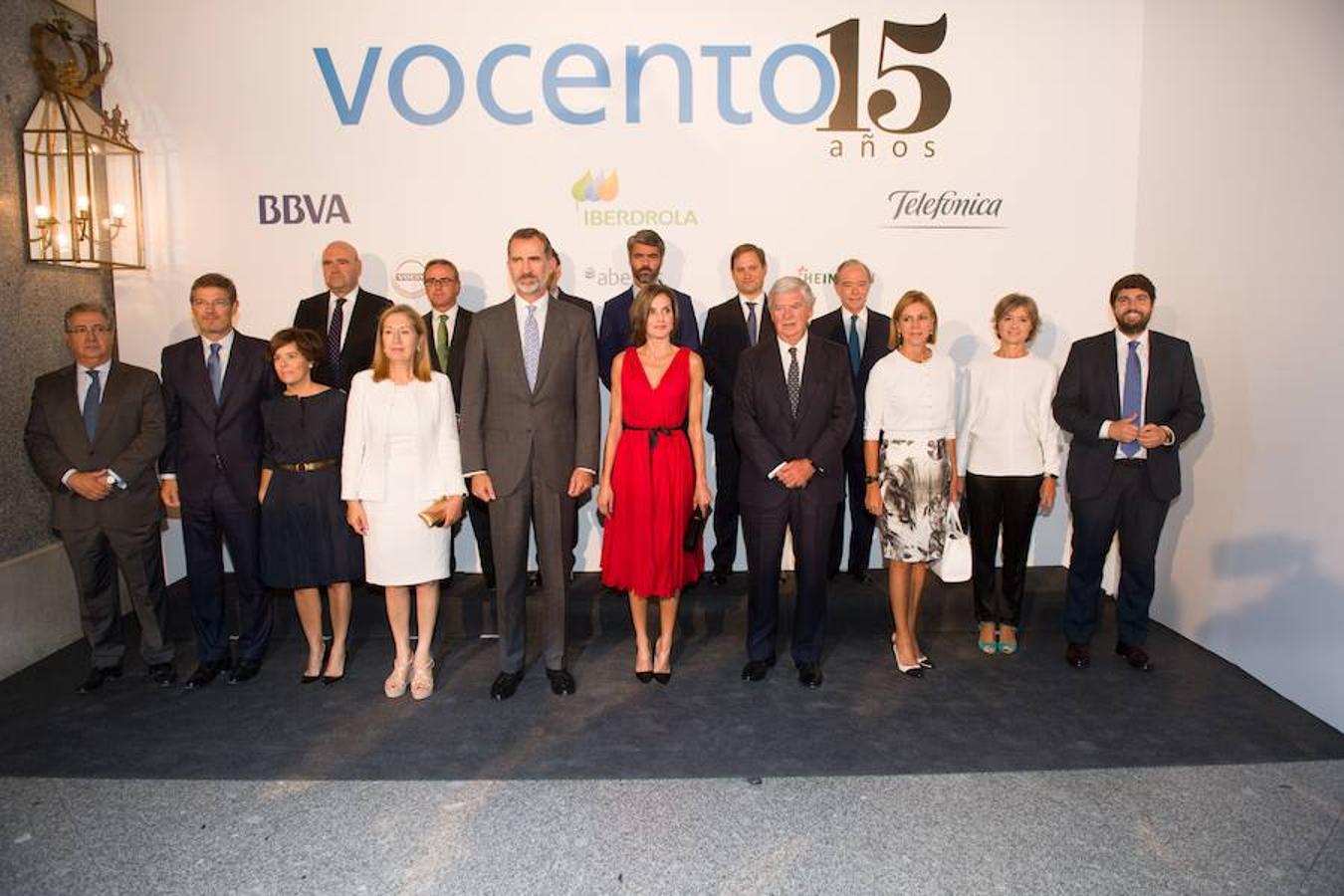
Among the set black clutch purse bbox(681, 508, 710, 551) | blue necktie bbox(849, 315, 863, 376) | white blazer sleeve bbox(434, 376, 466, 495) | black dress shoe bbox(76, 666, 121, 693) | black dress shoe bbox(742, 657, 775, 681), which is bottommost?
black dress shoe bbox(76, 666, 121, 693)

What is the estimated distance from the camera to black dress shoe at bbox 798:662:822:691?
4051 millimetres

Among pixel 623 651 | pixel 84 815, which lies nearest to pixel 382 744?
pixel 84 815

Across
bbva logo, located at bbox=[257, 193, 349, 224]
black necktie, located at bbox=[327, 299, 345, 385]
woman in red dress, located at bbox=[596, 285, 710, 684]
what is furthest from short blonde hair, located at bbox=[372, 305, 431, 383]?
bbva logo, located at bbox=[257, 193, 349, 224]

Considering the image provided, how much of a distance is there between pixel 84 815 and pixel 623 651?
90.8 inches

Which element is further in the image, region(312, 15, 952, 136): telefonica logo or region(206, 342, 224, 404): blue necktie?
region(312, 15, 952, 136): telefonica logo

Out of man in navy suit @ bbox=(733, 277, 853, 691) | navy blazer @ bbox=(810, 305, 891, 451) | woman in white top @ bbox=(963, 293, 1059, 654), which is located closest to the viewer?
man in navy suit @ bbox=(733, 277, 853, 691)

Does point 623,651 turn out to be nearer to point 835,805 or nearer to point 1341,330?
point 835,805

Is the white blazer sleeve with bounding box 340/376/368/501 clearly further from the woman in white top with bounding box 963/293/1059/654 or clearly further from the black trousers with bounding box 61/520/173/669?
the woman in white top with bounding box 963/293/1059/654

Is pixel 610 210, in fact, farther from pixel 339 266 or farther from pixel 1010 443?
pixel 1010 443

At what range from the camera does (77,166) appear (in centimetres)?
488

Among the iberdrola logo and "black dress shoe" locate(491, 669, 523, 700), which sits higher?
the iberdrola logo

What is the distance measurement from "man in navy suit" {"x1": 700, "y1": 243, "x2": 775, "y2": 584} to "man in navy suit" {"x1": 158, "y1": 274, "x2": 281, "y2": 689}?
2.16m

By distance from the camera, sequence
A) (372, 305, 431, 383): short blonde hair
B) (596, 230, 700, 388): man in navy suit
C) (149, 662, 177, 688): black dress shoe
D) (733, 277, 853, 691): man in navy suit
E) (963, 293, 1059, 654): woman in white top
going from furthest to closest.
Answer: (596, 230, 700, 388): man in navy suit, (963, 293, 1059, 654): woman in white top, (149, 662, 177, 688): black dress shoe, (733, 277, 853, 691): man in navy suit, (372, 305, 431, 383): short blonde hair

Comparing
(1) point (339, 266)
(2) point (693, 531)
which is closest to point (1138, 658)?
(2) point (693, 531)
